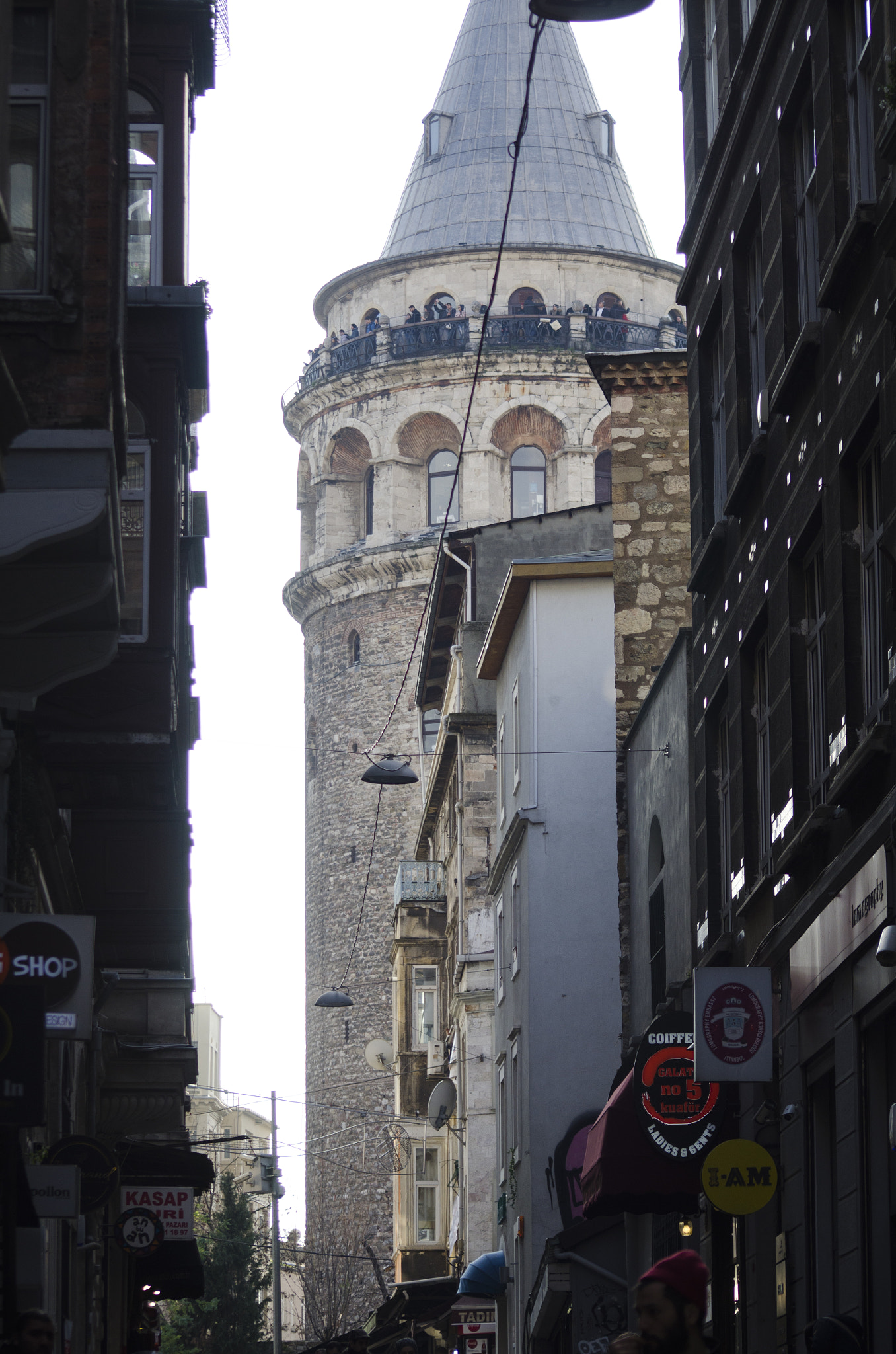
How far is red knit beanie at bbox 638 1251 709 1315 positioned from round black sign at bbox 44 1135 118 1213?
11082 millimetres

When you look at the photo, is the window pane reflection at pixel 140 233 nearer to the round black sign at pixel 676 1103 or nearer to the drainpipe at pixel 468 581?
the round black sign at pixel 676 1103

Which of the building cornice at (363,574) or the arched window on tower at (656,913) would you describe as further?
the building cornice at (363,574)

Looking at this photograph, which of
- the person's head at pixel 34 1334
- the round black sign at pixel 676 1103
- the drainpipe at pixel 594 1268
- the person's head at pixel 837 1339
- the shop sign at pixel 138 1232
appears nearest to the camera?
the person's head at pixel 34 1334

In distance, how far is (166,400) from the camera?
16.4 meters

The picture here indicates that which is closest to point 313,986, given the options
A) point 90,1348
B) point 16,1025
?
point 90,1348

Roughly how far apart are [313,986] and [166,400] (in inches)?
1725

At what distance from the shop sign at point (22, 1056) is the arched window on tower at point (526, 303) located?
50.3 m

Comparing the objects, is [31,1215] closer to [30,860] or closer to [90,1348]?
[30,860]

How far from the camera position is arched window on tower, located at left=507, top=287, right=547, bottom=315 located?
5978 centimetres

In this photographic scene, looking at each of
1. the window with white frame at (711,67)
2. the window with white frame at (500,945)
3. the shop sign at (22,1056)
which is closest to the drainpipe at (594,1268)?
the window with white frame at (500,945)

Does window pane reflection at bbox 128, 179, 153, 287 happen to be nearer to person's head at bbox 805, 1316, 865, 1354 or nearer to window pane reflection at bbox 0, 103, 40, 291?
window pane reflection at bbox 0, 103, 40, 291

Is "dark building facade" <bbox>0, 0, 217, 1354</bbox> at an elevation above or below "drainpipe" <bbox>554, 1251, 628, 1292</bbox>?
above

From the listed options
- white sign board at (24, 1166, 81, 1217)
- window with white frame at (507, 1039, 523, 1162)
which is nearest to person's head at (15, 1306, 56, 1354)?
white sign board at (24, 1166, 81, 1217)

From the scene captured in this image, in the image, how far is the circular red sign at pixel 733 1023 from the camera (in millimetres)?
14602
